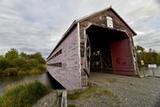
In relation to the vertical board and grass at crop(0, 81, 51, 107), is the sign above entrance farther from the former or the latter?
grass at crop(0, 81, 51, 107)

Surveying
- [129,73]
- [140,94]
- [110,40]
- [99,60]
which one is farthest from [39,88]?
[99,60]

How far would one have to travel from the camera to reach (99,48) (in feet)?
51.4

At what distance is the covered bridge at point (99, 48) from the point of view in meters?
7.56

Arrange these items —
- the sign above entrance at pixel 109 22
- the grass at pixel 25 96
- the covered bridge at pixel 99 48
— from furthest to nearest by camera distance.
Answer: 1. the sign above entrance at pixel 109 22
2. the covered bridge at pixel 99 48
3. the grass at pixel 25 96

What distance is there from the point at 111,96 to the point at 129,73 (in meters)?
6.23

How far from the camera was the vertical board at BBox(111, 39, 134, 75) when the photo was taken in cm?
1055

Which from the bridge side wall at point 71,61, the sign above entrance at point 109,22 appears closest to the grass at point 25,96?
the bridge side wall at point 71,61

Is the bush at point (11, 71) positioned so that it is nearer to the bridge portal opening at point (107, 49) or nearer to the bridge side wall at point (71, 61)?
the bridge portal opening at point (107, 49)

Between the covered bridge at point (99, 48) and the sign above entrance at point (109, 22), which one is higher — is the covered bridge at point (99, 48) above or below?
below

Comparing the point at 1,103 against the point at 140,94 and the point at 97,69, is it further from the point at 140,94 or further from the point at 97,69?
the point at 97,69

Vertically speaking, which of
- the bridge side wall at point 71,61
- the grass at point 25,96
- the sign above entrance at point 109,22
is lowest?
the grass at point 25,96

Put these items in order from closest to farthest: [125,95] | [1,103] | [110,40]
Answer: [125,95] < [1,103] < [110,40]

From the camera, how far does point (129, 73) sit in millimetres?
10789

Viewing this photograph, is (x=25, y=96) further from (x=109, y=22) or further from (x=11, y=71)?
(x=11, y=71)
